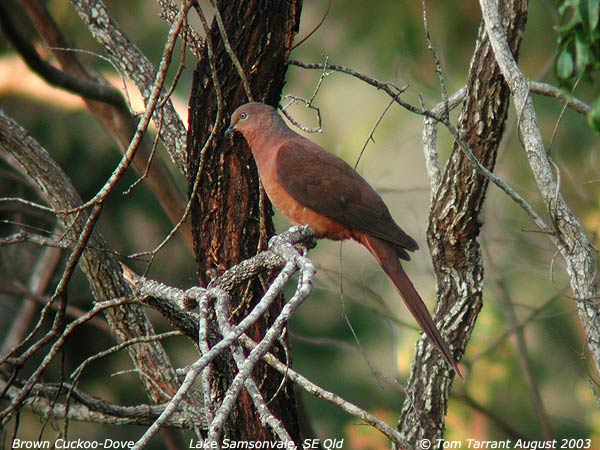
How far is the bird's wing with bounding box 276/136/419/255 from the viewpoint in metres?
4.20

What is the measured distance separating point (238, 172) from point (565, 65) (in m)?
1.78

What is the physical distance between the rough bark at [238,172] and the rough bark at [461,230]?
0.73m

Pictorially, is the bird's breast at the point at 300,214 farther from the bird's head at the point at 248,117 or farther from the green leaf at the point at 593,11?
the green leaf at the point at 593,11

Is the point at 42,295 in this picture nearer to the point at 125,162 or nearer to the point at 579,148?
the point at 125,162

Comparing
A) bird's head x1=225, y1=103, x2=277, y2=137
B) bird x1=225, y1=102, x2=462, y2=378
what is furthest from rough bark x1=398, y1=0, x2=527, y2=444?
bird's head x1=225, y1=103, x2=277, y2=137

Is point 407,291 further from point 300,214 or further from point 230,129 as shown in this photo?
point 230,129

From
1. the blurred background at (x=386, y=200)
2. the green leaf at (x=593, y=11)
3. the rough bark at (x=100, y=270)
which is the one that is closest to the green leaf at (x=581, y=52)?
the green leaf at (x=593, y=11)

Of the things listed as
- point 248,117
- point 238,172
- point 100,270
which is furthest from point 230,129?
point 100,270

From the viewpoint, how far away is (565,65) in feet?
8.82

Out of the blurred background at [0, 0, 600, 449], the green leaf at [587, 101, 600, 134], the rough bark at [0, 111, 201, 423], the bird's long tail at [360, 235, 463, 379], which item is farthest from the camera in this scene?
the blurred background at [0, 0, 600, 449]

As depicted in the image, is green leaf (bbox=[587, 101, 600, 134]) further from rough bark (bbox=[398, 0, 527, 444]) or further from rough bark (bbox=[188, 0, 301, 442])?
rough bark (bbox=[188, 0, 301, 442])

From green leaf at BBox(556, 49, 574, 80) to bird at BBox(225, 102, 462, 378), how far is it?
1535 mm

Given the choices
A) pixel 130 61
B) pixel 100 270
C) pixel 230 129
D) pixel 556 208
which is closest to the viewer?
pixel 556 208

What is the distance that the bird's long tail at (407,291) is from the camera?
12.1 ft
